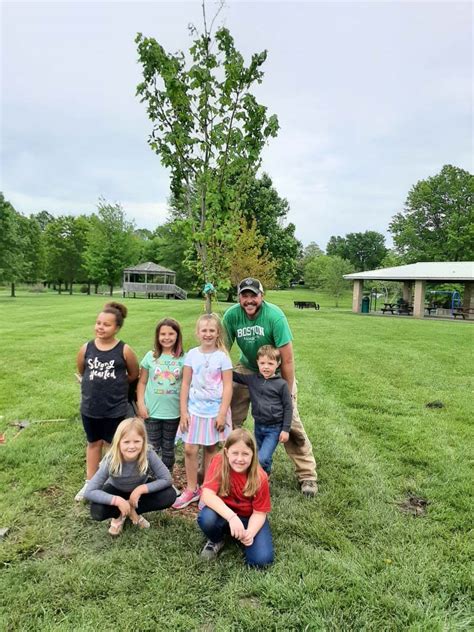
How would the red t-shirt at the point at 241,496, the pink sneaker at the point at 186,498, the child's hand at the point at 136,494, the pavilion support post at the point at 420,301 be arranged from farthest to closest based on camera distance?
1. the pavilion support post at the point at 420,301
2. the pink sneaker at the point at 186,498
3. the child's hand at the point at 136,494
4. the red t-shirt at the point at 241,496

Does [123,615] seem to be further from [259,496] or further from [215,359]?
[215,359]

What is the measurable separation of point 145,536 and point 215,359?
1369mm

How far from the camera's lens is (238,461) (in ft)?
9.49

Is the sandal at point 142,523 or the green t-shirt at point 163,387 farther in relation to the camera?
the green t-shirt at point 163,387

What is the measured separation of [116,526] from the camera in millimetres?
3004

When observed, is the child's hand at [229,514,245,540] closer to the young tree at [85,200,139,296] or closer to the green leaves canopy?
the green leaves canopy

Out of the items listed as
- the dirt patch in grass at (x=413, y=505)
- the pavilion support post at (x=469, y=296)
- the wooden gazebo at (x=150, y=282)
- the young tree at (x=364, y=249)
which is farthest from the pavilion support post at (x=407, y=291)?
the young tree at (x=364, y=249)

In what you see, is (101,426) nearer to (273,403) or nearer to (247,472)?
(247,472)

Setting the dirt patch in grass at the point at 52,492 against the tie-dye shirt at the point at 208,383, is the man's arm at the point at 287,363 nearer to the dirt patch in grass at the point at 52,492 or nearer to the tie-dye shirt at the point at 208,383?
the tie-dye shirt at the point at 208,383

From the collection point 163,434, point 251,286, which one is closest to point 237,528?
point 163,434

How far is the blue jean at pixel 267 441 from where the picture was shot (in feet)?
11.1

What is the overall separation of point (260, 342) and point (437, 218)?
178 ft

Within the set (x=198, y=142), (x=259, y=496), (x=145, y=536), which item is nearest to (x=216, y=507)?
(x=259, y=496)

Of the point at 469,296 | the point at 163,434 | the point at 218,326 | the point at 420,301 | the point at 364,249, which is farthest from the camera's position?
the point at 364,249
